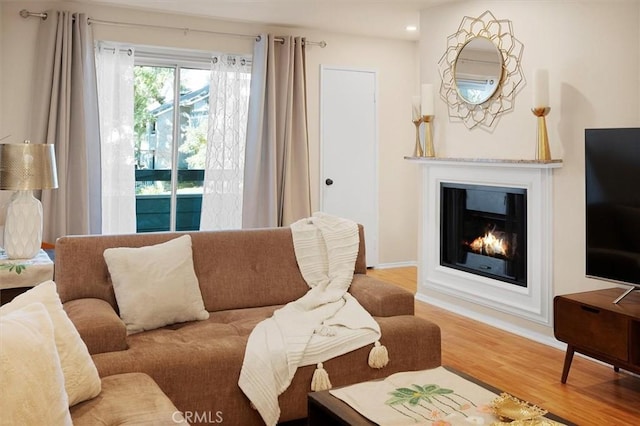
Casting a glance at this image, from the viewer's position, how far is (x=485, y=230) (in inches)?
181

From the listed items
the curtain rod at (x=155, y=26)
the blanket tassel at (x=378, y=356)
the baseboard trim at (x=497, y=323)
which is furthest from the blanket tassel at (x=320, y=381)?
the curtain rod at (x=155, y=26)

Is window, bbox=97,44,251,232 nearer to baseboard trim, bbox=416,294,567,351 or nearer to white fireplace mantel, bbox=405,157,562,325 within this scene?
white fireplace mantel, bbox=405,157,562,325

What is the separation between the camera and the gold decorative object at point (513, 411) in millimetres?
1802

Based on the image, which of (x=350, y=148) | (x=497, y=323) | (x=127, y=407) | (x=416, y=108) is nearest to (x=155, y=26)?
(x=350, y=148)

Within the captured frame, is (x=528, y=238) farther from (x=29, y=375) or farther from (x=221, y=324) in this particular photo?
(x=29, y=375)

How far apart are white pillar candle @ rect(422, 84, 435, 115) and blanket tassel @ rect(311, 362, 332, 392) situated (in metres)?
2.94

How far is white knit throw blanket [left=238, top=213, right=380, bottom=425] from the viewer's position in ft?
8.06

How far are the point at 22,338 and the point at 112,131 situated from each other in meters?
4.05

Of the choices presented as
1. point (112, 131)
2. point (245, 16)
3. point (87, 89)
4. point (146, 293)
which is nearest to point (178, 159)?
point (112, 131)

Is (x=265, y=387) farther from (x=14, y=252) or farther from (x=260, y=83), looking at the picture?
(x=260, y=83)

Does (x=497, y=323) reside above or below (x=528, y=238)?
below

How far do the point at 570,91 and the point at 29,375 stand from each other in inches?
138

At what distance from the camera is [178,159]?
566cm

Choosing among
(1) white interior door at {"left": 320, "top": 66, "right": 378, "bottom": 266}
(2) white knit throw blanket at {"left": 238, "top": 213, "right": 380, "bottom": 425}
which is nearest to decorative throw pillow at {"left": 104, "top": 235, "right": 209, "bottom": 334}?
(2) white knit throw blanket at {"left": 238, "top": 213, "right": 380, "bottom": 425}
